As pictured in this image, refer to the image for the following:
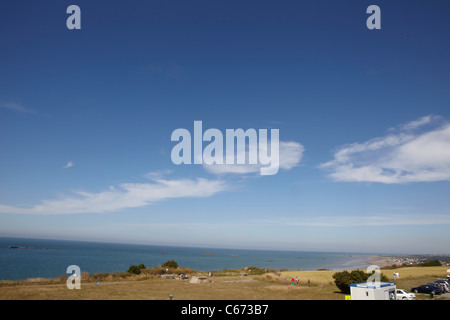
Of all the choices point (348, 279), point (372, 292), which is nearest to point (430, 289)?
point (348, 279)

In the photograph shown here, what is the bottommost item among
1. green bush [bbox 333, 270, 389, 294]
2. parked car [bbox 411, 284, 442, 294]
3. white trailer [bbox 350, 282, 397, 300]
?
parked car [bbox 411, 284, 442, 294]

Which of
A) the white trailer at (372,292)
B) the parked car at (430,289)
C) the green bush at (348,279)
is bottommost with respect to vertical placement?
the parked car at (430,289)

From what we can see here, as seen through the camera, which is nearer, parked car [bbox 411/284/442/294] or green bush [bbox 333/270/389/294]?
parked car [bbox 411/284/442/294]

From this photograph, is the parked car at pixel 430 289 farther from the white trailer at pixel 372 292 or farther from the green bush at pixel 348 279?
the white trailer at pixel 372 292

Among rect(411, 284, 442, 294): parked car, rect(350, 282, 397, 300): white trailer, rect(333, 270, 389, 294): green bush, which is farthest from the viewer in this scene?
rect(333, 270, 389, 294): green bush

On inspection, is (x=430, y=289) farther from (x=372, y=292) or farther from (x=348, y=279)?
(x=372, y=292)

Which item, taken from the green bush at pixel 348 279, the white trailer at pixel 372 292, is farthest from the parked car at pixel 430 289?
the white trailer at pixel 372 292

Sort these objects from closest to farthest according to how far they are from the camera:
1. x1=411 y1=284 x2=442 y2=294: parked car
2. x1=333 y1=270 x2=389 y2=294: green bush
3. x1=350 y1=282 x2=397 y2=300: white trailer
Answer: x1=350 y1=282 x2=397 y2=300: white trailer < x1=411 y1=284 x2=442 y2=294: parked car < x1=333 y1=270 x2=389 y2=294: green bush

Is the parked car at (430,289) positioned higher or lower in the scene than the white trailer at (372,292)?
lower

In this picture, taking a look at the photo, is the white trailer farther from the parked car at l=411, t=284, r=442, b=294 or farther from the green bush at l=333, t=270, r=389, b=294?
the parked car at l=411, t=284, r=442, b=294

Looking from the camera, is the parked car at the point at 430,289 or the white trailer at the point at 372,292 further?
the parked car at the point at 430,289

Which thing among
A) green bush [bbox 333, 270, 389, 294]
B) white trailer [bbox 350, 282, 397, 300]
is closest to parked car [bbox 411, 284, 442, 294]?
green bush [bbox 333, 270, 389, 294]
